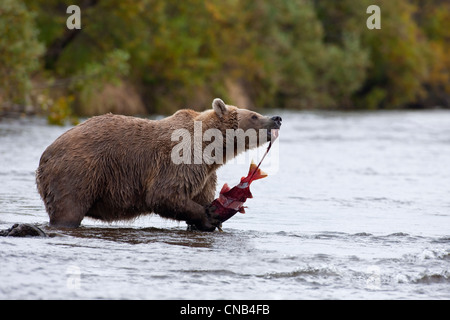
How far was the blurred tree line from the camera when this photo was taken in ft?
84.2

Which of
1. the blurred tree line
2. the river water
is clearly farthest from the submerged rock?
the blurred tree line

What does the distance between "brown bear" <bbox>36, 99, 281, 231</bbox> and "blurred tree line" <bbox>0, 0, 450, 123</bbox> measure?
42.6 ft

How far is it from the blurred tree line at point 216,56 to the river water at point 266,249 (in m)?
10.9

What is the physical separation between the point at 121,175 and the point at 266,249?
1768mm

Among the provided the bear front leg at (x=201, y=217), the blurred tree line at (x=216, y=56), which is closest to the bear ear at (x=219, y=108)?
the bear front leg at (x=201, y=217)

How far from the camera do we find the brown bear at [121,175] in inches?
312

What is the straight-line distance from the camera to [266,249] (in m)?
Answer: 7.34

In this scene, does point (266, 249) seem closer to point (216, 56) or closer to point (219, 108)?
point (219, 108)

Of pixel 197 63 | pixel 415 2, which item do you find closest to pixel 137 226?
pixel 197 63

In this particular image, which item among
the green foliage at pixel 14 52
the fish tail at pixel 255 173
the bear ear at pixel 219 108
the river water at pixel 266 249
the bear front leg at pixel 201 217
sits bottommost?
the river water at pixel 266 249

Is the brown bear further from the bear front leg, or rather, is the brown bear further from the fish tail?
the fish tail

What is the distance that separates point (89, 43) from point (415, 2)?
49.2 metres

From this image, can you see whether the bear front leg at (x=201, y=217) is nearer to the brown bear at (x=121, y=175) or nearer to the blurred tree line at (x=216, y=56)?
the brown bear at (x=121, y=175)

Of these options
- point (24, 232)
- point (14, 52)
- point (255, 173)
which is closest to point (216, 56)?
point (14, 52)
